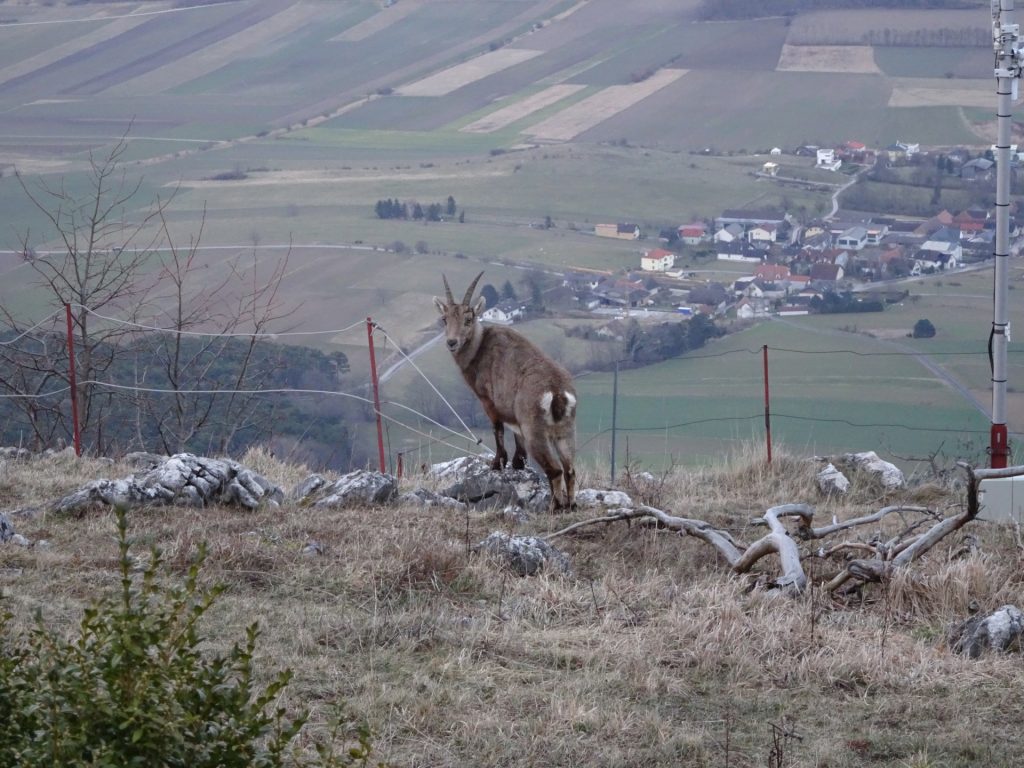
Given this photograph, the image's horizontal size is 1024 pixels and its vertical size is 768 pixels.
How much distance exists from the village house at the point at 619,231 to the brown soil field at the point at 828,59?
1969cm

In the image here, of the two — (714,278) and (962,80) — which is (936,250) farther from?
(962,80)

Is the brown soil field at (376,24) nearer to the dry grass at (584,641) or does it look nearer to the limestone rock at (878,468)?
the limestone rock at (878,468)

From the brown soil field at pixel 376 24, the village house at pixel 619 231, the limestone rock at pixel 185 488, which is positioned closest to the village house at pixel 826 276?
the village house at pixel 619 231

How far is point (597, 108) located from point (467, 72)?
8575 millimetres

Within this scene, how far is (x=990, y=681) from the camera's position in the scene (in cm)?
662

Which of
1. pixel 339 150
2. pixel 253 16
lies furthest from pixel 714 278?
pixel 253 16

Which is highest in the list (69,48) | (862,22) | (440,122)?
(862,22)

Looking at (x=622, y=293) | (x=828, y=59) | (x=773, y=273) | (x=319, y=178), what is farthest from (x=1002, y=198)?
(x=828, y=59)

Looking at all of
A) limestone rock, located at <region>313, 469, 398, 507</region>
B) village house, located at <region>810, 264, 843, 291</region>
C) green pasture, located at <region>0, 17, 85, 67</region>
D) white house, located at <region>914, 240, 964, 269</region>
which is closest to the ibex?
limestone rock, located at <region>313, 469, 398, 507</region>

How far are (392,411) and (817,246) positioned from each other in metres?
16.8

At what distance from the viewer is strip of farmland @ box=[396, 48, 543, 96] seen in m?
62.4

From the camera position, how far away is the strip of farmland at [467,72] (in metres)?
62.4

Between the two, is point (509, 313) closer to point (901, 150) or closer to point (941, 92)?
point (901, 150)

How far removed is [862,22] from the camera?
6138 centimetres
